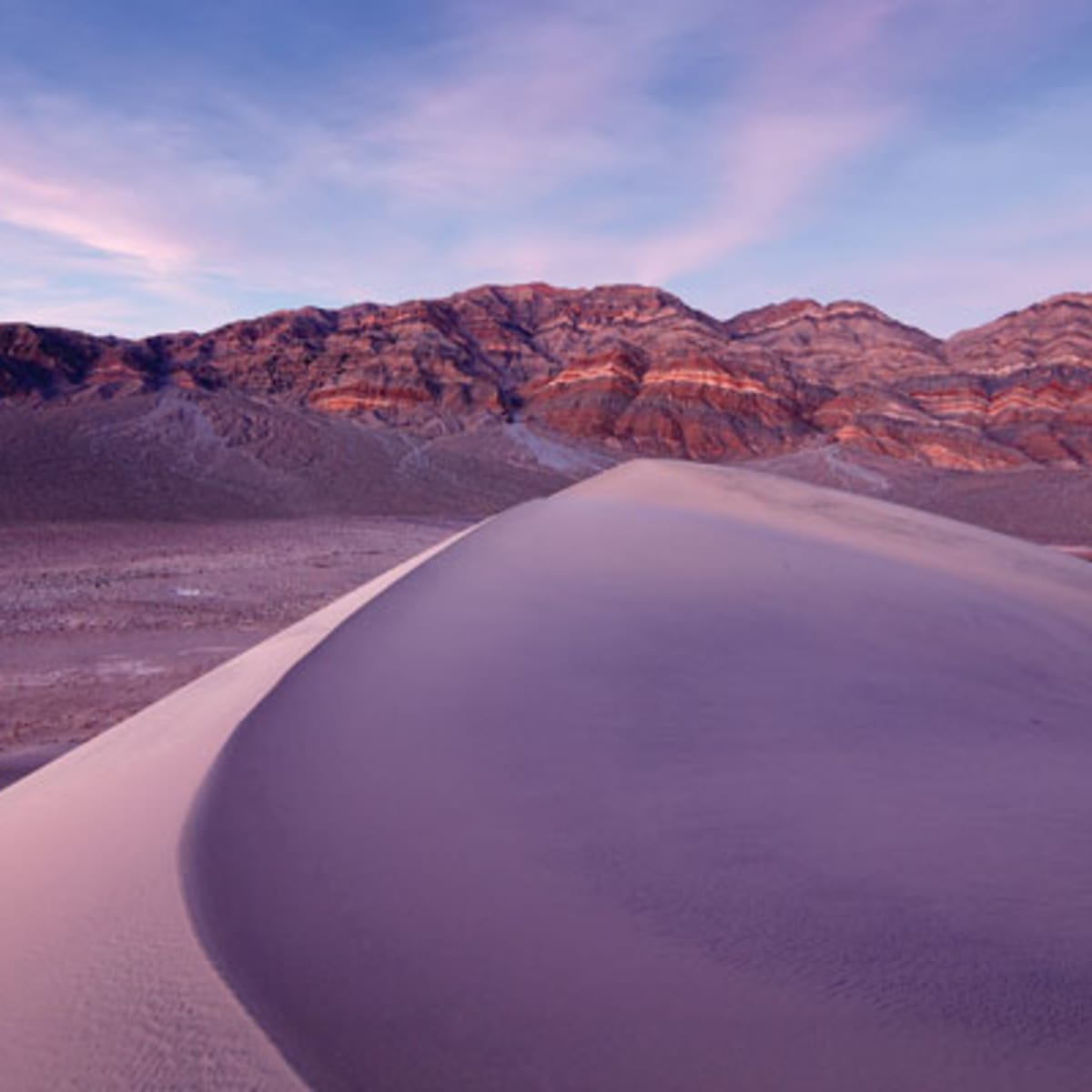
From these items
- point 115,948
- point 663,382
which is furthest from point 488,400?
point 115,948

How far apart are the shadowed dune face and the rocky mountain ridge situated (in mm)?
37765

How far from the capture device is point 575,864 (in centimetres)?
250

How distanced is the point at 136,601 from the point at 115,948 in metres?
13.1

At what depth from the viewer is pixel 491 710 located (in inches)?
140

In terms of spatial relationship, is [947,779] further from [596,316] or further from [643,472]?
[596,316]

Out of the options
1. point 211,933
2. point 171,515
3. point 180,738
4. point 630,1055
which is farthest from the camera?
point 171,515

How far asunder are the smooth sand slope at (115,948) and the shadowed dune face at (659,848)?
0.26 feet

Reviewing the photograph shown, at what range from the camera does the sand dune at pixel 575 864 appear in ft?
5.88

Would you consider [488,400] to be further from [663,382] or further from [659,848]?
[659,848]

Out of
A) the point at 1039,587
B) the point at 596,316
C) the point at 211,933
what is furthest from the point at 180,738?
the point at 596,316

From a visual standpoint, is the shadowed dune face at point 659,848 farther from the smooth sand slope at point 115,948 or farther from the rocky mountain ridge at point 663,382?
the rocky mountain ridge at point 663,382

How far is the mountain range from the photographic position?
33219 mm

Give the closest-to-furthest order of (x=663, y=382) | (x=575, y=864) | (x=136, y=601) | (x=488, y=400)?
(x=575, y=864) → (x=136, y=601) → (x=663, y=382) → (x=488, y=400)

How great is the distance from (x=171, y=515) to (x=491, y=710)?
2572 centimetres
